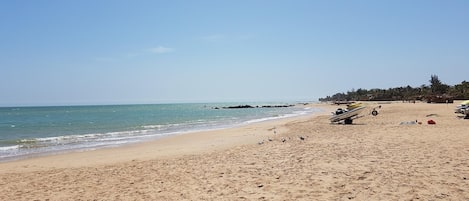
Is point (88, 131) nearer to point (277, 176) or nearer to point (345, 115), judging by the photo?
point (345, 115)

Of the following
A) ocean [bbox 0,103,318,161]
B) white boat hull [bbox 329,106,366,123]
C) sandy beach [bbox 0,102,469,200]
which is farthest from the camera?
white boat hull [bbox 329,106,366,123]

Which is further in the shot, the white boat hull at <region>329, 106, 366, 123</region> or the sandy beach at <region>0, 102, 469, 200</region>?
the white boat hull at <region>329, 106, 366, 123</region>

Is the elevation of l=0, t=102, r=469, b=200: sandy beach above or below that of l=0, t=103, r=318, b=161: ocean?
above

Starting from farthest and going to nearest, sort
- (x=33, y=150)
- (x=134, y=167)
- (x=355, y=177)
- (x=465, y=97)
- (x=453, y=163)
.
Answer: (x=465, y=97) < (x=33, y=150) < (x=134, y=167) < (x=453, y=163) < (x=355, y=177)

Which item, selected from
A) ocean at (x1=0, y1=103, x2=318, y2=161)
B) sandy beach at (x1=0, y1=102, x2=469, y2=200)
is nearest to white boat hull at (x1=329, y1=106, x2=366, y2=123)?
ocean at (x1=0, y1=103, x2=318, y2=161)

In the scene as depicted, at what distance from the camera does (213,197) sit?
6590 millimetres

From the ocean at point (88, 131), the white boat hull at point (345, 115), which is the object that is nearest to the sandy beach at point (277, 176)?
the ocean at point (88, 131)

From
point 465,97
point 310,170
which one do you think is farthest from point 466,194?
point 465,97

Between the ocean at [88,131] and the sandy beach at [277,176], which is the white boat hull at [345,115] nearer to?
the ocean at [88,131]

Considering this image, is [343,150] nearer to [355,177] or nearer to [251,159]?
[251,159]

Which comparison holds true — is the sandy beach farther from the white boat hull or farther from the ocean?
the white boat hull

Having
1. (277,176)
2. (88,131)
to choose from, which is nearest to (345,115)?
(277,176)

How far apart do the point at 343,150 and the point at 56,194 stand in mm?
8019

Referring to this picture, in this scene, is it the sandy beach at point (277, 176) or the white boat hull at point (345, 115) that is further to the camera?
the white boat hull at point (345, 115)
